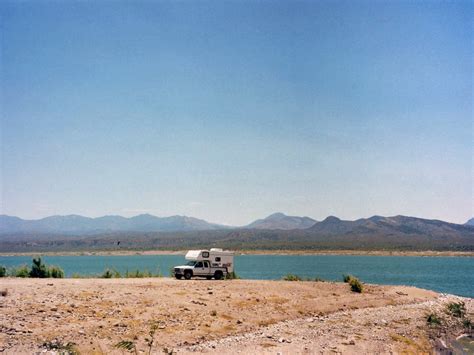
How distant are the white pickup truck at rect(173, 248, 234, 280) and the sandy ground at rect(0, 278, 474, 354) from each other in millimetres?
4420

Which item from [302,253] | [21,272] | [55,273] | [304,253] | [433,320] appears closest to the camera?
[433,320]

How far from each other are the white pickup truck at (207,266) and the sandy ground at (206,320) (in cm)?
442

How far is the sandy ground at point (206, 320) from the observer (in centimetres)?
1780

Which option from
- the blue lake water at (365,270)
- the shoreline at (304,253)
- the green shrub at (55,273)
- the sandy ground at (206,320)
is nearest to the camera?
the sandy ground at (206,320)

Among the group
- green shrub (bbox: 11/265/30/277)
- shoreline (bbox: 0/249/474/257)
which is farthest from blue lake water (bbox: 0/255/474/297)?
shoreline (bbox: 0/249/474/257)

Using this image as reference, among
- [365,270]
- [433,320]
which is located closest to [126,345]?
[433,320]

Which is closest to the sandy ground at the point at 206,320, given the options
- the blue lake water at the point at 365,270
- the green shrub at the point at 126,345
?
the green shrub at the point at 126,345

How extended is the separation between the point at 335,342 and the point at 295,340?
1.84 metres

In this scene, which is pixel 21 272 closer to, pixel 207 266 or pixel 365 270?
pixel 207 266

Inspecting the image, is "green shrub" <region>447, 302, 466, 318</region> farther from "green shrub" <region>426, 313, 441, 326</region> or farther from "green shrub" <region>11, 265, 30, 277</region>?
"green shrub" <region>11, 265, 30, 277</region>

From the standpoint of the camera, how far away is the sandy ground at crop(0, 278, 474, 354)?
701 inches

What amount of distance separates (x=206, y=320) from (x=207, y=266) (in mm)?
13181

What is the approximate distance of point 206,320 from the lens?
21.8 metres

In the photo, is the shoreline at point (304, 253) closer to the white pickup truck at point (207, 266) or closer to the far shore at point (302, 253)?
the far shore at point (302, 253)
